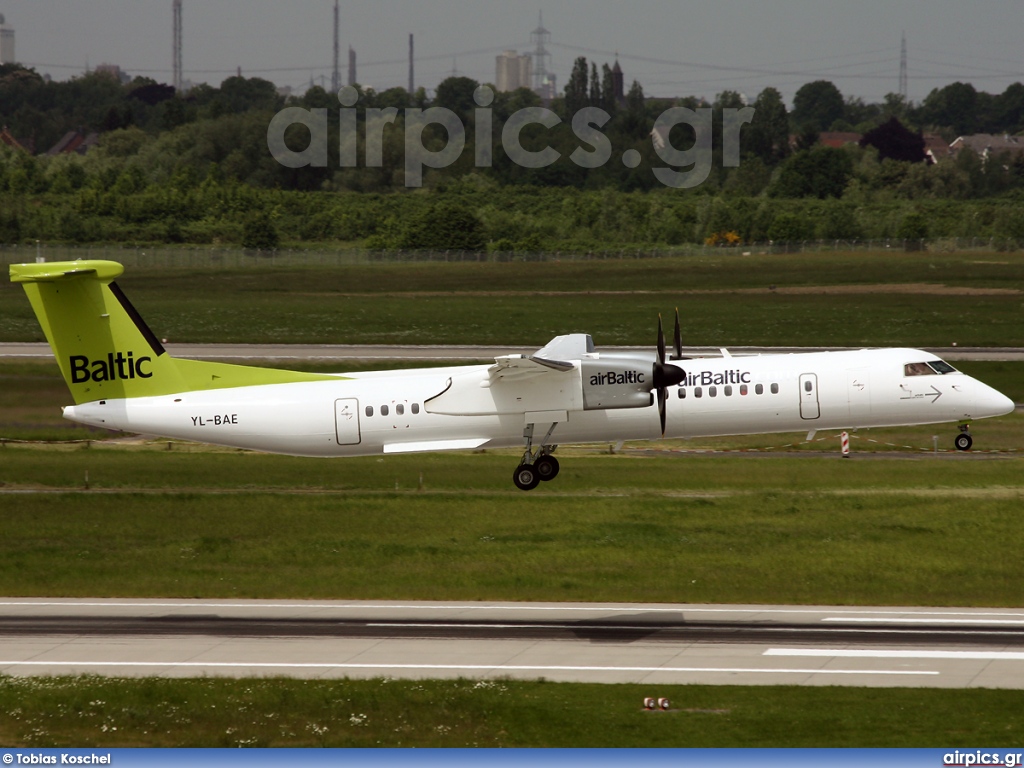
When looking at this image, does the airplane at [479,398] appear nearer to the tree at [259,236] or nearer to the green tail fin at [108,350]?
the green tail fin at [108,350]

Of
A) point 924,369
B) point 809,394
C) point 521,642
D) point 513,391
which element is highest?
point 924,369

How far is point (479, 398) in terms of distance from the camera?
41.9 m

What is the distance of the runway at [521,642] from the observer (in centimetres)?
4303

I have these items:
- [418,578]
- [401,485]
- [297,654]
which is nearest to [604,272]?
[401,485]

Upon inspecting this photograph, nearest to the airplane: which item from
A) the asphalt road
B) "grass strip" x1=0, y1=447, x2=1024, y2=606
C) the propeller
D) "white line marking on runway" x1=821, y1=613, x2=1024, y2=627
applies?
the propeller

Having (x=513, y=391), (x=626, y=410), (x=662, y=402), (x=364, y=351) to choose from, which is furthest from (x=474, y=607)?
(x=364, y=351)

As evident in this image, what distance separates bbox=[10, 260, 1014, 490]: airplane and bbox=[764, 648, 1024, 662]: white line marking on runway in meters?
7.60

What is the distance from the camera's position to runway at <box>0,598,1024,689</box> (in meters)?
43.0

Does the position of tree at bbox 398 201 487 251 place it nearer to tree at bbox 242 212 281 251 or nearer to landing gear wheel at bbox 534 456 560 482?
tree at bbox 242 212 281 251

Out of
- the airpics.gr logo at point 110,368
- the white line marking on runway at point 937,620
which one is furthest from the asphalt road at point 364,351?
the airpics.gr logo at point 110,368

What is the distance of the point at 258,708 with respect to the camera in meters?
39.5

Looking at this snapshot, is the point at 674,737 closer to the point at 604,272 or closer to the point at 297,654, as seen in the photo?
the point at 297,654

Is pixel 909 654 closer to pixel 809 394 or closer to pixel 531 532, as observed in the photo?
pixel 809 394

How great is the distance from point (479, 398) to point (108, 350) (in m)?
13.0
